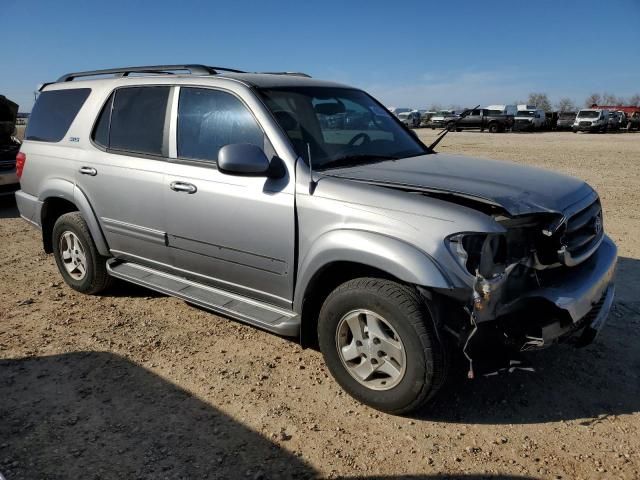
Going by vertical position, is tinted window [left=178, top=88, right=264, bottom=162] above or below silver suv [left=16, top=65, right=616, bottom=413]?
above

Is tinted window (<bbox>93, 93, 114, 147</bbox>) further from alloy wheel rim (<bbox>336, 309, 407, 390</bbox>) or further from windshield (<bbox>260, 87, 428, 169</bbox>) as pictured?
alloy wheel rim (<bbox>336, 309, 407, 390</bbox>)

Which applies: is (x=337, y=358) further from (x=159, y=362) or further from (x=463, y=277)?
(x=159, y=362)

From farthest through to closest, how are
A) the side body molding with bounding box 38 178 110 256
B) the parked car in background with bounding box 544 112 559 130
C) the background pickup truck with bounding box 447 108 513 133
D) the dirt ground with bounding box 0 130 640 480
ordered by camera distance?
the parked car in background with bounding box 544 112 559 130 → the background pickup truck with bounding box 447 108 513 133 → the side body molding with bounding box 38 178 110 256 → the dirt ground with bounding box 0 130 640 480

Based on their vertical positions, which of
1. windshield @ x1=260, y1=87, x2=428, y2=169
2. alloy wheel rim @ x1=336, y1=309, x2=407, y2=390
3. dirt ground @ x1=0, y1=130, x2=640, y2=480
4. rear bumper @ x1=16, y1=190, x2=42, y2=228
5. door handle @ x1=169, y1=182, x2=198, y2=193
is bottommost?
dirt ground @ x1=0, y1=130, x2=640, y2=480

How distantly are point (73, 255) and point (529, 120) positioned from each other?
39.4m

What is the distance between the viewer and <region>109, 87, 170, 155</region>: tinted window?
13.7ft

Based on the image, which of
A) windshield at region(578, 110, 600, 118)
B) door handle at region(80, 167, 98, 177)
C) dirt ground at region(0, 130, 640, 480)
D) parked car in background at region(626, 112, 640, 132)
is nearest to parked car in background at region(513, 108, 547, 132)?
windshield at region(578, 110, 600, 118)

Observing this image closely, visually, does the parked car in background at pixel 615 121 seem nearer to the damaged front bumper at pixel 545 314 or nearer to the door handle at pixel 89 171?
the damaged front bumper at pixel 545 314

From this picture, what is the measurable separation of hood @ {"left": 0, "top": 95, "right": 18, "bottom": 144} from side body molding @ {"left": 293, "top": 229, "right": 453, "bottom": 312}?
10.2 meters

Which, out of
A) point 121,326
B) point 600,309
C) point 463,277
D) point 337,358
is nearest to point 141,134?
point 121,326

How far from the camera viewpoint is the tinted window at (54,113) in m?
4.94

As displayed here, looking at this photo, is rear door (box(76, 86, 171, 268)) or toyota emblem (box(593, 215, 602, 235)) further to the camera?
rear door (box(76, 86, 171, 268))


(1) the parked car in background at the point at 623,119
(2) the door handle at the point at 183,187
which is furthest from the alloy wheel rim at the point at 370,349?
(1) the parked car in background at the point at 623,119

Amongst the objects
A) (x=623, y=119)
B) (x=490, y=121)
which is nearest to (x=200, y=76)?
(x=490, y=121)
